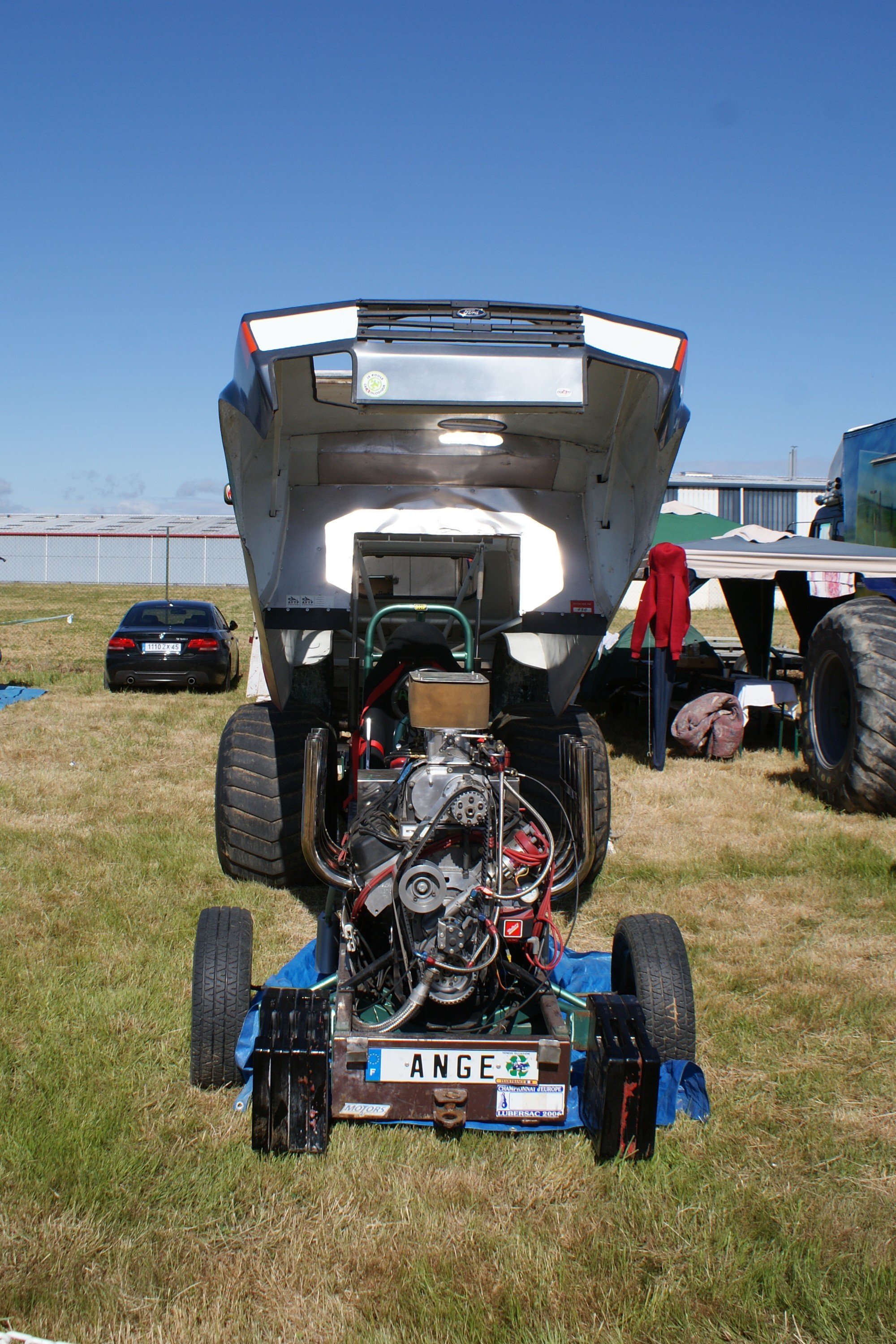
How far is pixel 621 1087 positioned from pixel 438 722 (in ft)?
4.38

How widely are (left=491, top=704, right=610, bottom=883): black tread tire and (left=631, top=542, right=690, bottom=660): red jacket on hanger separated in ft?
11.3

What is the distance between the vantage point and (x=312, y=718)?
18.2 ft

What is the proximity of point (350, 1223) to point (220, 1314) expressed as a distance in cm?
44

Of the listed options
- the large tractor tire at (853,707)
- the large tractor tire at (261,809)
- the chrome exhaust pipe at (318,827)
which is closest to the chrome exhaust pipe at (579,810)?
the chrome exhaust pipe at (318,827)

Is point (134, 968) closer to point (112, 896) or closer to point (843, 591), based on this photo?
point (112, 896)

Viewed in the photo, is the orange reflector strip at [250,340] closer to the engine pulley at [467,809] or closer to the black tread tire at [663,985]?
the engine pulley at [467,809]

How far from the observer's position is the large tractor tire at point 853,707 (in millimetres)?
6855

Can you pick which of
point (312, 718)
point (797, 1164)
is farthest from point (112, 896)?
point (797, 1164)

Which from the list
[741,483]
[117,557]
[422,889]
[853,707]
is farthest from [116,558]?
[422,889]

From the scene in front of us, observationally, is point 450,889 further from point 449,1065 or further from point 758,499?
point 758,499

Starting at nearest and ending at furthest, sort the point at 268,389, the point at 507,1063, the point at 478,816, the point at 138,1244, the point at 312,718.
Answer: the point at 138,1244 → the point at 507,1063 → the point at 478,816 → the point at 268,389 → the point at 312,718

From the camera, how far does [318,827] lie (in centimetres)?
375

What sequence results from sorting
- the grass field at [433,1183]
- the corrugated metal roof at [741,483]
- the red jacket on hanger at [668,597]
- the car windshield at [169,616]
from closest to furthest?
the grass field at [433,1183]
the red jacket on hanger at [668,597]
the car windshield at [169,616]
the corrugated metal roof at [741,483]

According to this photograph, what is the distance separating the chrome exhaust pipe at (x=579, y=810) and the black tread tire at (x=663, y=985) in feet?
1.05
